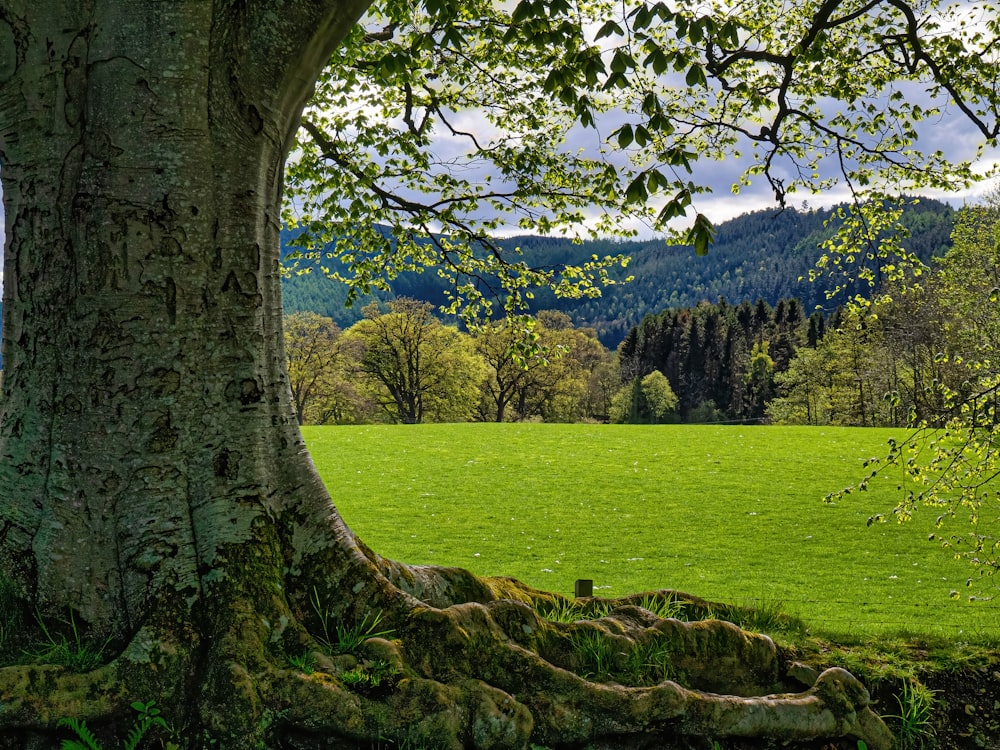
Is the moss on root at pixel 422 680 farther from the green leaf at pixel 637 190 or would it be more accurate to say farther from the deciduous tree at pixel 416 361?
the deciduous tree at pixel 416 361

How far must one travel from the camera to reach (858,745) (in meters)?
4.35

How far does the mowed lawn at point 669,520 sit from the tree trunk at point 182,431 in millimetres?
4731

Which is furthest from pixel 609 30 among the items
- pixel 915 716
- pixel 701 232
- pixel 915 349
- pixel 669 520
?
pixel 915 349

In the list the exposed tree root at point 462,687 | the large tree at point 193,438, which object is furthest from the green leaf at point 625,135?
the exposed tree root at point 462,687

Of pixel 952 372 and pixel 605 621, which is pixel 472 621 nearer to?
pixel 605 621

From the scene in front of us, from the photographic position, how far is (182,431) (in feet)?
12.5

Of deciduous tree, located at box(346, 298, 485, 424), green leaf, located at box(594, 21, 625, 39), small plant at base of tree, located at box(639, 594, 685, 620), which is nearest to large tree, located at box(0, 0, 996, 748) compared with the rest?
green leaf, located at box(594, 21, 625, 39)

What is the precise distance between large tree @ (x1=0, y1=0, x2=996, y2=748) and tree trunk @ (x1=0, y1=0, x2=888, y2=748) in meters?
0.01

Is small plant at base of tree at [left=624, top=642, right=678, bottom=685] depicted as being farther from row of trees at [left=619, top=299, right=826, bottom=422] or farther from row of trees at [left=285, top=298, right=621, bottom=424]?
row of trees at [left=619, top=299, right=826, bottom=422]

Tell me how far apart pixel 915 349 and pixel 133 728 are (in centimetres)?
5365

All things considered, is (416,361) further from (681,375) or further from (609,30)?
Answer: (609,30)

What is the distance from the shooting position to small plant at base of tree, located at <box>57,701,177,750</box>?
3113 mm

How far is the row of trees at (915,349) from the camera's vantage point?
8352mm

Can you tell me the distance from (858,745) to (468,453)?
23.5m
